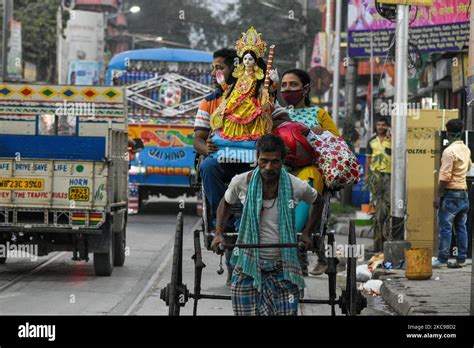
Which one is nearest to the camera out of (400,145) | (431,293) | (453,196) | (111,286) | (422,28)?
(431,293)

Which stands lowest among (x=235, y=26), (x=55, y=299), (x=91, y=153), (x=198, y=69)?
(x=55, y=299)

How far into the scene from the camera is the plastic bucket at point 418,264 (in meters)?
13.7

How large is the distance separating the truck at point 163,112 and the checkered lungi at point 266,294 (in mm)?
16389

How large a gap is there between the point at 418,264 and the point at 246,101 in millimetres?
5203

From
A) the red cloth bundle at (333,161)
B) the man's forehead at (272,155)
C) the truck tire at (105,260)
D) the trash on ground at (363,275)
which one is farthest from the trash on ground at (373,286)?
the man's forehead at (272,155)

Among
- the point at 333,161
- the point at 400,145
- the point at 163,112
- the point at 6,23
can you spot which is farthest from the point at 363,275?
the point at 6,23

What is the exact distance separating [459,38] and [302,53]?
97.3 ft

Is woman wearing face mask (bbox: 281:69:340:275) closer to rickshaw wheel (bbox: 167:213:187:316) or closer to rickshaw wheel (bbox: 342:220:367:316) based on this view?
rickshaw wheel (bbox: 342:220:367:316)

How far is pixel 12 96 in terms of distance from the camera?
55.5ft

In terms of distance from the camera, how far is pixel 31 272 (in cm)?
1467

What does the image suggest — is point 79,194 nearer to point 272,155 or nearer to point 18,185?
point 18,185
